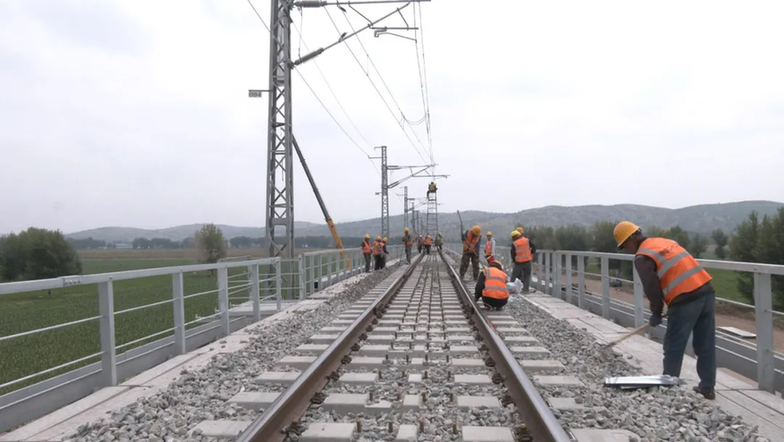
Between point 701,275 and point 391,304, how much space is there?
7.38 m

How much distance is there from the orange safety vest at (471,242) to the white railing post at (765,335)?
10094 millimetres

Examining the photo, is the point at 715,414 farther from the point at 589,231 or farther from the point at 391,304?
the point at 589,231

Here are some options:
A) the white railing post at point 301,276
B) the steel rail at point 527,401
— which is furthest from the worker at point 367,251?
the steel rail at point 527,401

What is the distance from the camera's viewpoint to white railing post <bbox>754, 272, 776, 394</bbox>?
4.81 metres

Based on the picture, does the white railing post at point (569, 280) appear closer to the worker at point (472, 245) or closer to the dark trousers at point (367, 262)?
the worker at point (472, 245)

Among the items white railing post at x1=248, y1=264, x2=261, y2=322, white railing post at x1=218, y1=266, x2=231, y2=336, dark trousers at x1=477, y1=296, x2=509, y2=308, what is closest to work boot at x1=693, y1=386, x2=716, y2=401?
dark trousers at x1=477, y1=296, x2=509, y2=308

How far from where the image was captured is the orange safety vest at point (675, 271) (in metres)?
4.66

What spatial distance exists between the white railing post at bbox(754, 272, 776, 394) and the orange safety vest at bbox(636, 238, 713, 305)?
1.89 feet

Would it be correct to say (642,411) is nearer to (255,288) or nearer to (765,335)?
(765,335)

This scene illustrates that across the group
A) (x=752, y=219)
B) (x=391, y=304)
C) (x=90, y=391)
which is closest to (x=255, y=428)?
(x=90, y=391)

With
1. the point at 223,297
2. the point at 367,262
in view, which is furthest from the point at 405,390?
the point at 367,262

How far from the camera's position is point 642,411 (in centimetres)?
424

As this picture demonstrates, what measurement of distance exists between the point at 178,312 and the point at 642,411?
5.27 metres

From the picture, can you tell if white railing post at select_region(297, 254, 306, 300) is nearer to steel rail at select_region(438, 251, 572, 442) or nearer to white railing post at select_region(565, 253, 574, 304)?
white railing post at select_region(565, 253, 574, 304)
